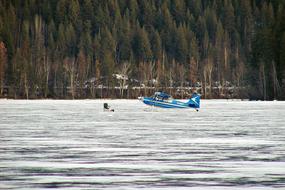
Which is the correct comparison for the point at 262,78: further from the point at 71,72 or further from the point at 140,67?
the point at 140,67

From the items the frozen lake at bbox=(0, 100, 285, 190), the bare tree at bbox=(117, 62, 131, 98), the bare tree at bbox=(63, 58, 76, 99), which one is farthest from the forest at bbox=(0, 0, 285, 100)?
the frozen lake at bbox=(0, 100, 285, 190)

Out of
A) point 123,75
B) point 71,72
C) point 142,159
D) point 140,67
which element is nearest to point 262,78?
point 123,75

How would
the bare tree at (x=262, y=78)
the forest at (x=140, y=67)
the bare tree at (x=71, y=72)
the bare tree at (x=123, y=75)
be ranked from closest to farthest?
the bare tree at (x=262, y=78)
the forest at (x=140, y=67)
the bare tree at (x=71, y=72)
the bare tree at (x=123, y=75)

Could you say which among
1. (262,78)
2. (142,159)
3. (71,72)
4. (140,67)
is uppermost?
(140,67)

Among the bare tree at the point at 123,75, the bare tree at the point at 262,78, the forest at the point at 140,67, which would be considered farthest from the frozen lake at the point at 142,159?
the bare tree at the point at 123,75

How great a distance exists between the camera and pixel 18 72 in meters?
156

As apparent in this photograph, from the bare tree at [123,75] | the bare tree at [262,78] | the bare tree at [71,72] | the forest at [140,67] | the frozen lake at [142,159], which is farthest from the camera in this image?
the bare tree at [123,75]

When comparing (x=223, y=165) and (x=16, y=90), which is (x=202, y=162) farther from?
(x=16, y=90)

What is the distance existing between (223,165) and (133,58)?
169136 millimetres

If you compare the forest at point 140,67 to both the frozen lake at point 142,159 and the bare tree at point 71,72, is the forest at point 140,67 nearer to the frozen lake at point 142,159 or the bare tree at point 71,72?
the bare tree at point 71,72

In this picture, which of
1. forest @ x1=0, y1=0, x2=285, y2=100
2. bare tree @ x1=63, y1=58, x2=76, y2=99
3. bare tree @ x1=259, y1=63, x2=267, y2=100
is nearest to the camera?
bare tree @ x1=259, y1=63, x2=267, y2=100

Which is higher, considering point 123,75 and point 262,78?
point 123,75

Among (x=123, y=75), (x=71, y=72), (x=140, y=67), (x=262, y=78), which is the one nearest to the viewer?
(x=262, y=78)

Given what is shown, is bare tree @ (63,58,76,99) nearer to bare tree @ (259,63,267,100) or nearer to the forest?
the forest
